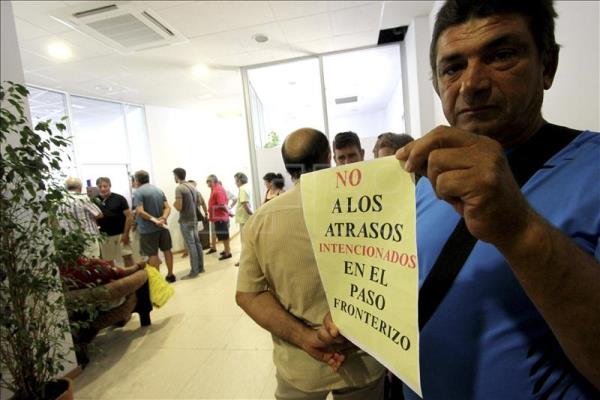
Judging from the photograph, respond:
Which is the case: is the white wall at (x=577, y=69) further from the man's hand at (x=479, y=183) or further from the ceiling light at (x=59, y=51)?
the ceiling light at (x=59, y=51)

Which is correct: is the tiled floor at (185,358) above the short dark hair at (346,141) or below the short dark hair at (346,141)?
below

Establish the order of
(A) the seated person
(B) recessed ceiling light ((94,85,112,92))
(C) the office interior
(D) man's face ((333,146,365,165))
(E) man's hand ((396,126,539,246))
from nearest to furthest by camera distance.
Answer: (E) man's hand ((396,126,539,246)), (D) man's face ((333,146,365,165)), (C) the office interior, (A) the seated person, (B) recessed ceiling light ((94,85,112,92))

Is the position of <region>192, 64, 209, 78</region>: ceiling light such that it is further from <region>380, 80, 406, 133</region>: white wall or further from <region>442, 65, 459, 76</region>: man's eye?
<region>442, 65, 459, 76</region>: man's eye

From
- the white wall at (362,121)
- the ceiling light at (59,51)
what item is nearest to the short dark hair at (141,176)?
the ceiling light at (59,51)

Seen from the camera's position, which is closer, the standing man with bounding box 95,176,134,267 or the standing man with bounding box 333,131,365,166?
the standing man with bounding box 333,131,365,166

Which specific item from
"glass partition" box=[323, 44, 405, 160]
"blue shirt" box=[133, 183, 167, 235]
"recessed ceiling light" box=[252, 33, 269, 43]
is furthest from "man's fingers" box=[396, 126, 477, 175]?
"blue shirt" box=[133, 183, 167, 235]

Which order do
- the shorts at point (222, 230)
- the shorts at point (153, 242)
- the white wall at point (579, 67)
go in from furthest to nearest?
1. the shorts at point (222, 230)
2. the shorts at point (153, 242)
3. the white wall at point (579, 67)

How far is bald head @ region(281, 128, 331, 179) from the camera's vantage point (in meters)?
1.26

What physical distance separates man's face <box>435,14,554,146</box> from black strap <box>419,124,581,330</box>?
30 millimetres

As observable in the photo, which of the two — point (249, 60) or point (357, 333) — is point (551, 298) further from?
point (249, 60)

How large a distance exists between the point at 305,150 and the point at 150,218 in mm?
3744

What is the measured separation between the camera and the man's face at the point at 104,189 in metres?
4.16

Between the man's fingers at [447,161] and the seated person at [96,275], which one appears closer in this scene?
the man's fingers at [447,161]

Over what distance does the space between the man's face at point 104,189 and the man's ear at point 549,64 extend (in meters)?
4.73
